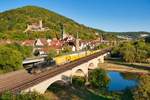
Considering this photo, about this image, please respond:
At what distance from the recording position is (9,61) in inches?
2608

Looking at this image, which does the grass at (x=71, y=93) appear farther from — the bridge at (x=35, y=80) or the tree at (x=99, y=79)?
the tree at (x=99, y=79)

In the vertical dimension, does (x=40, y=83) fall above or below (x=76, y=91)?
above

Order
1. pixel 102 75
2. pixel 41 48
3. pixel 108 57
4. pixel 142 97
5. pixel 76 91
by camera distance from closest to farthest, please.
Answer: pixel 142 97
pixel 76 91
pixel 102 75
pixel 41 48
pixel 108 57

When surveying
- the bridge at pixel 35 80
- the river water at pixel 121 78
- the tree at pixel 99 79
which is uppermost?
the bridge at pixel 35 80

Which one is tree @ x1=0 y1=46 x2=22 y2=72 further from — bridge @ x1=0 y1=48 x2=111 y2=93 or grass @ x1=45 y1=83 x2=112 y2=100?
grass @ x1=45 y1=83 x2=112 y2=100

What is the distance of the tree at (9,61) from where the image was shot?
65562 mm

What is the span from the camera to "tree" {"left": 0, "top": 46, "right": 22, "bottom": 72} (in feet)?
215

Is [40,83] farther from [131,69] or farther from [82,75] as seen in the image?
[131,69]

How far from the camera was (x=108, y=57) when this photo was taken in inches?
5802

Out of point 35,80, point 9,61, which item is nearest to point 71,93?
point 35,80

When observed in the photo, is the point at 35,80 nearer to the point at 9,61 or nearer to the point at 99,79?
the point at 9,61

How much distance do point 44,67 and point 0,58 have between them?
11.2m

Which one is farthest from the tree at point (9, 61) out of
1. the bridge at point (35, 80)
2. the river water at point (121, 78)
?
the river water at point (121, 78)

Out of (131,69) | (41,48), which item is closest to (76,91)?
(131,69)
